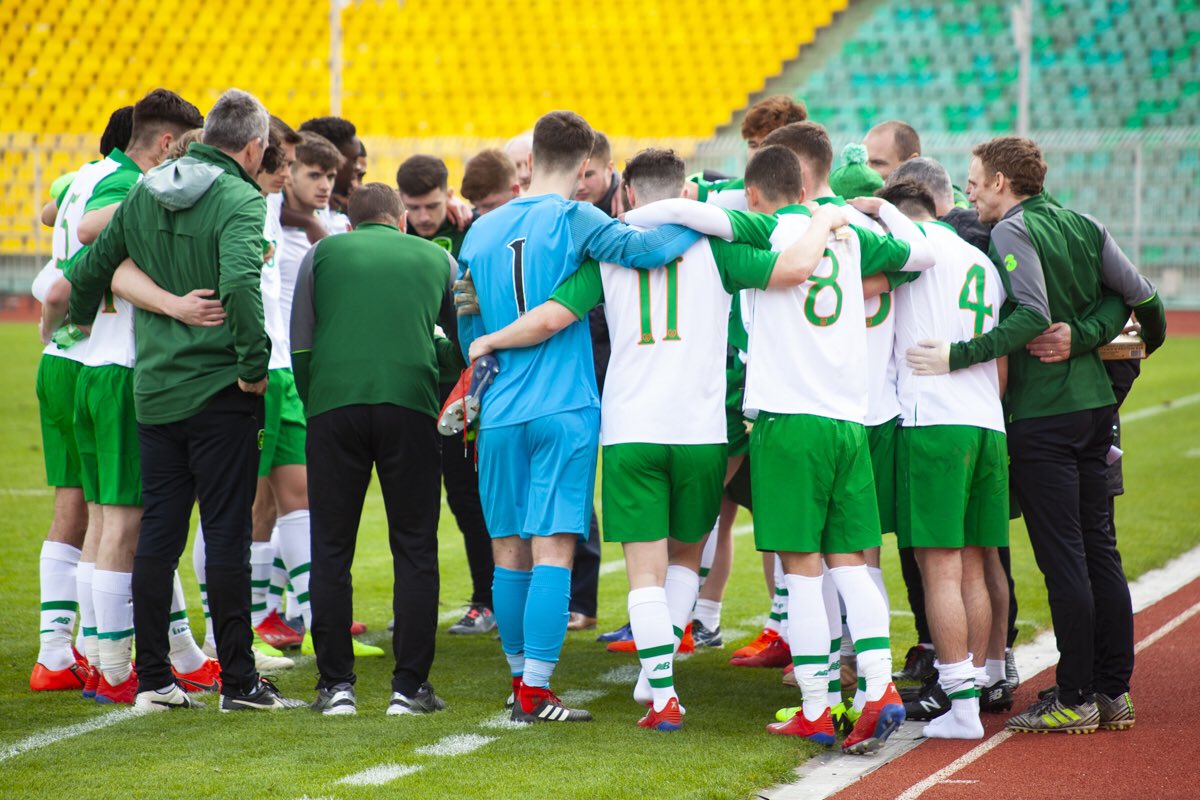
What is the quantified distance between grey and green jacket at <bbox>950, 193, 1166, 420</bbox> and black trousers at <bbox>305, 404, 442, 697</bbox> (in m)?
1.85

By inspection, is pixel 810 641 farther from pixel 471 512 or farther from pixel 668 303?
pixel 471 512

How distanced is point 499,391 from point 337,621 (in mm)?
970

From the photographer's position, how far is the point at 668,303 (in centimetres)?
459

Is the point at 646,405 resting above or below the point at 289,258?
below

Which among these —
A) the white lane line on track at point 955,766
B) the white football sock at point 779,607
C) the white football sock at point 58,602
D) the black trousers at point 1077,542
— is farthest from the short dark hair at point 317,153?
the white lane line on track at point 955,766

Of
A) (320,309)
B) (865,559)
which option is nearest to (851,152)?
(865,559)

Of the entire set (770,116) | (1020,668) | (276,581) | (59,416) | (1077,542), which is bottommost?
(1020,668)

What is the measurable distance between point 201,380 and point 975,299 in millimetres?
2601

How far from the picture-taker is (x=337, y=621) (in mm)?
4832

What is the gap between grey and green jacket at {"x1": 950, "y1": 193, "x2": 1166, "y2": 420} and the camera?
4.59 m

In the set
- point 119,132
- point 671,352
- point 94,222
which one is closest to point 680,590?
point 671,352

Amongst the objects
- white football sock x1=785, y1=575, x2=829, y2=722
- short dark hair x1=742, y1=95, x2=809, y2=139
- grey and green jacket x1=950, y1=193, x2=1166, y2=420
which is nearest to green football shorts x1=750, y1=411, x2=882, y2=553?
white football sock x1=785, y1=575, x2=829, y2=722

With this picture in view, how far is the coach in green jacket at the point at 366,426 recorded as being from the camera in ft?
15.7

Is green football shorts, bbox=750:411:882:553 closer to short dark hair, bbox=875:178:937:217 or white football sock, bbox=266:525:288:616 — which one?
short dark hair, bbox=875:178:937:217
